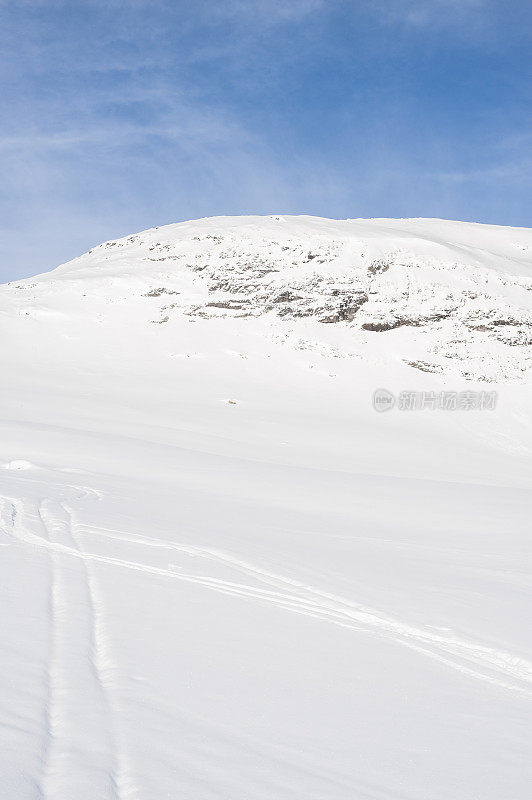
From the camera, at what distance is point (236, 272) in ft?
92.2

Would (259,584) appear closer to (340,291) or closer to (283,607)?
(283,607)

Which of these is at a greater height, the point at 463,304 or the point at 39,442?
the point at 463,304

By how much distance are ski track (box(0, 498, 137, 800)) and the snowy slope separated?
1 cm

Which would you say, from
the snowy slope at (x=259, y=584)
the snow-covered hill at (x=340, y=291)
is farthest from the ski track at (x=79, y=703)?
the snow-covered hill at (x=340, y=291)

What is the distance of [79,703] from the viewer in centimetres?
217

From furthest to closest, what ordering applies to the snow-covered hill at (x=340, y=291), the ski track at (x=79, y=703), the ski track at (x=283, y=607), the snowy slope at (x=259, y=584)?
the snow-covered hill at (x=340, y=291) < the ski track at (x=283, y=607) < the snowy slope at (x=259, y=584) < the ski track at (x=79, y=703)

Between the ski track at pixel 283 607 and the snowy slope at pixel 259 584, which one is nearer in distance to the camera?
the snowy slope at pixel 259 584

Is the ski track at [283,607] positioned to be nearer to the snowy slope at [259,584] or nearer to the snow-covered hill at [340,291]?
the snowy slope at [259,584]

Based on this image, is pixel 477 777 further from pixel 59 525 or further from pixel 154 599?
pixel 59 525

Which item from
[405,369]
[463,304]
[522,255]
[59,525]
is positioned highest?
[522,255]

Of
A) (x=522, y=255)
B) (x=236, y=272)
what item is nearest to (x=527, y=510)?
(x=236, y=272)

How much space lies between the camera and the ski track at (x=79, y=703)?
66.9 inches

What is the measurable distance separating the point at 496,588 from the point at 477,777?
3142 mm

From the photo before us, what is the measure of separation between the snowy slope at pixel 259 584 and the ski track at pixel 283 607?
0.02 metres
